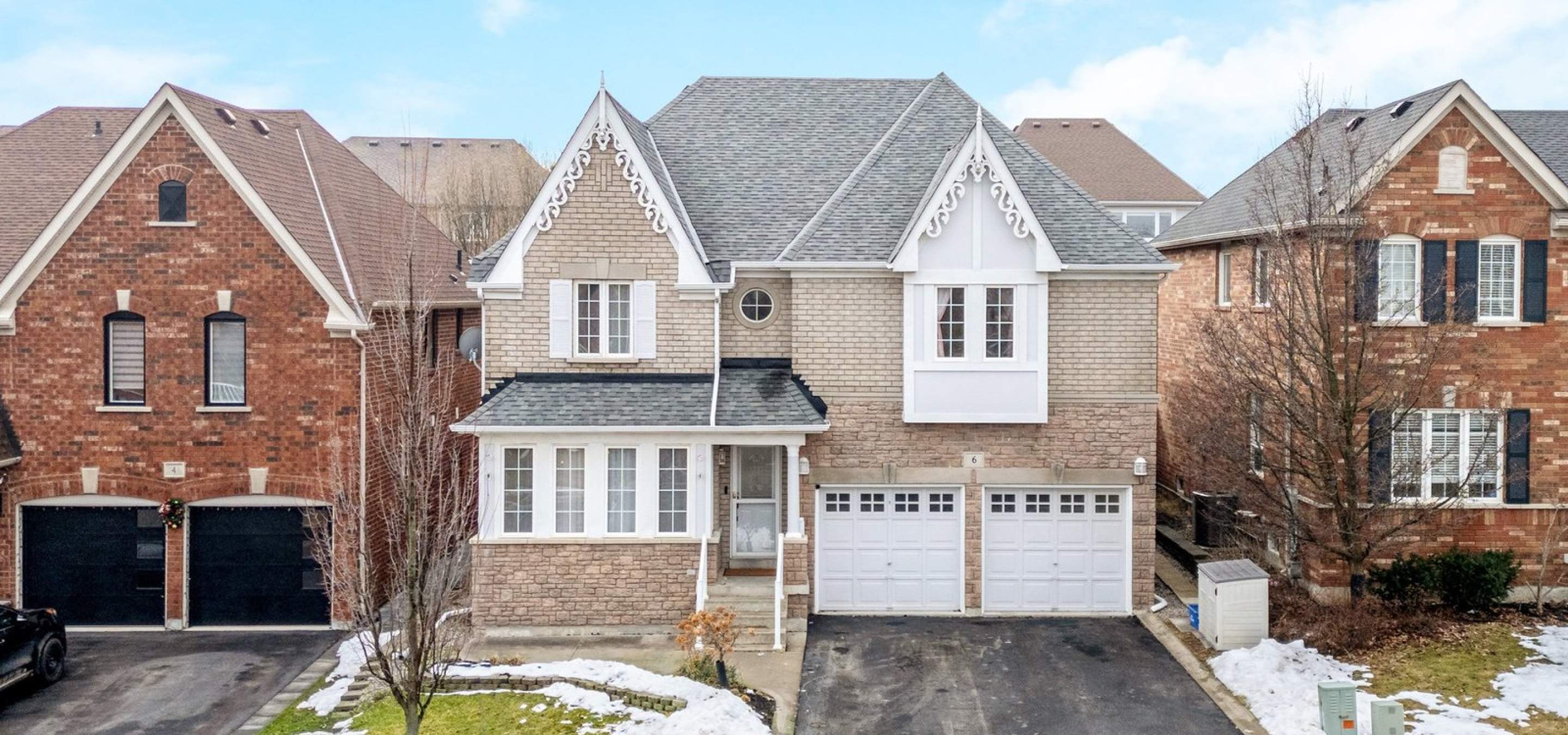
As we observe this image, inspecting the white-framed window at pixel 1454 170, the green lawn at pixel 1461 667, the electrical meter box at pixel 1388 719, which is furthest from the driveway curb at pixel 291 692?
the white-framed window at pixel 1454 170

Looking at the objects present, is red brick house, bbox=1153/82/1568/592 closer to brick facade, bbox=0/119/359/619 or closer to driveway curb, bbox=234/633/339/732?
driveway curb, bbox=234/633/339/732

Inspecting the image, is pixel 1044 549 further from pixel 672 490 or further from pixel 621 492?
pixel 621 492

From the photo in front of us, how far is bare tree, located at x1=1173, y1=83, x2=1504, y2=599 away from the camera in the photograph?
53.4ft

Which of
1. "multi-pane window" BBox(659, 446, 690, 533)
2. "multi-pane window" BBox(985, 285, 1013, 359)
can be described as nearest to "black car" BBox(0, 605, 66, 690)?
"multi-pane window" BBox(659, 446, 690, 533)

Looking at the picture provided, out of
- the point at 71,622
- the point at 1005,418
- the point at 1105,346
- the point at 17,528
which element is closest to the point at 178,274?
the point at 17,528

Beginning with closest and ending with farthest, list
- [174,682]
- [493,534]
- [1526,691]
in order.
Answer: [1526,691] < [174,682] < [493,534]

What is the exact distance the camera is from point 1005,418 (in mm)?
17891

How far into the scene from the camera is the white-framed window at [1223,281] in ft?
74.3

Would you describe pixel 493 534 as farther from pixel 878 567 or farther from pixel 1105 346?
pixel 1105 346

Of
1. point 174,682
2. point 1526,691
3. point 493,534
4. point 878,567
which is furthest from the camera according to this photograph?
point 878,567

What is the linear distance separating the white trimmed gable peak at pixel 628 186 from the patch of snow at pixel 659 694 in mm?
6507

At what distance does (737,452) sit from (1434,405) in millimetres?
11629

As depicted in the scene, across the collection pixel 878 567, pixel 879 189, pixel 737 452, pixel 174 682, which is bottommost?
pixel 174 682

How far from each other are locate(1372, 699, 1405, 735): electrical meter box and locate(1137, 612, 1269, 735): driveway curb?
1.41 metres
